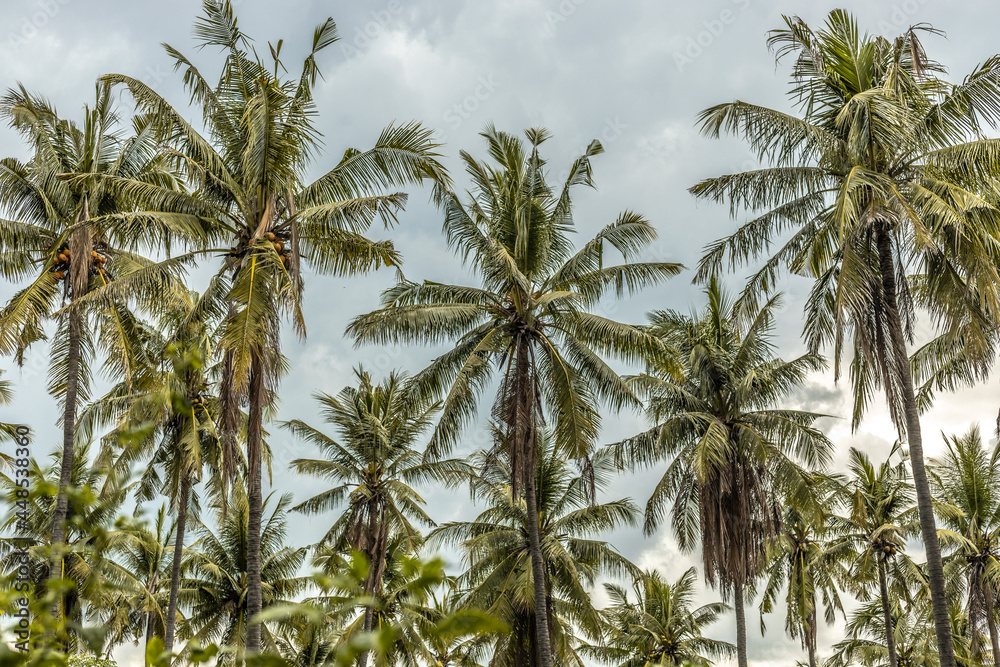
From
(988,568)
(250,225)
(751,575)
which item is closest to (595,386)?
(751,575)

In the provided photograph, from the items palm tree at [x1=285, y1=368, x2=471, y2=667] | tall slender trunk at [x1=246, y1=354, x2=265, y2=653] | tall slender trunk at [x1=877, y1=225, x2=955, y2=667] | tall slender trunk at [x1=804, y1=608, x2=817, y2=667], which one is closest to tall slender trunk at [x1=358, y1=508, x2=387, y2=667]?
palm tree at [x1=285, y1=368, x2=471, y2=667]

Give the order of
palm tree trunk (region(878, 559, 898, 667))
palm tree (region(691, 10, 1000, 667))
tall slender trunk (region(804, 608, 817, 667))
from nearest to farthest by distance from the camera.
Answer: palm tree (region(691, 10, 1000, 667)) → palm tree trunk (region(878, 559, 898, 667)) → tall slender trunk (region(804, 608, 817, 667))

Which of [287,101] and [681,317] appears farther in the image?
[681,317]

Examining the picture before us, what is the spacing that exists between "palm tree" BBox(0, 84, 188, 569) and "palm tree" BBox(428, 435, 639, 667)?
9.49 m

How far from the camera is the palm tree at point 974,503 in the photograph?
24.5m

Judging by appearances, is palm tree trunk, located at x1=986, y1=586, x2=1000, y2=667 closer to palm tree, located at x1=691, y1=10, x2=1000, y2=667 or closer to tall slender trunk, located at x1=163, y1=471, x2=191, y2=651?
palm tree, located at x1=691, y1=10, x2=1000, y2=667

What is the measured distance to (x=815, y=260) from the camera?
1450 centimetres

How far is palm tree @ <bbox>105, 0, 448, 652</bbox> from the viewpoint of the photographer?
12.9 meters

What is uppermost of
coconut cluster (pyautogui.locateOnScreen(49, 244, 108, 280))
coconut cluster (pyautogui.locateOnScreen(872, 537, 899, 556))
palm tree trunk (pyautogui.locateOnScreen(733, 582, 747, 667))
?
coconut cluster (pyautogui.locateOnScreen(49, 244, 108, 280))

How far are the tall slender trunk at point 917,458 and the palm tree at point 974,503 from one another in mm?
12440

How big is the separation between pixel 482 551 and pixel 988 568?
14274 mm

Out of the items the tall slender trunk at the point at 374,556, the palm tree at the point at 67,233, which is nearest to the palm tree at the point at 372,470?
the tall slender trunk at the point at 374,556

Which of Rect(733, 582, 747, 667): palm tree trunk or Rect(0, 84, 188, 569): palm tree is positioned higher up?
Rect(0, 84, 188, 569): palm tree

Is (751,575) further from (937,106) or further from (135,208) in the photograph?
(135,208)
